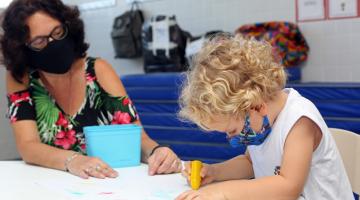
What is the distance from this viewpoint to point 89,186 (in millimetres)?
1477

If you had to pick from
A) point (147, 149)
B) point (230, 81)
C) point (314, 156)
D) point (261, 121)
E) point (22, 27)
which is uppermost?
point (22, 27)

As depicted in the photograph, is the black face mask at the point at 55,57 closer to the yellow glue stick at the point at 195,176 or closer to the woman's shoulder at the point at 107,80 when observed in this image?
the woman's shoulder at the point at 107,80

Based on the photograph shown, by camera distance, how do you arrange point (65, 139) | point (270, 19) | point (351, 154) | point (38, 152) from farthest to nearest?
point (270, 19)
point (65, 139)
point (38, 152)
point (351, 154)

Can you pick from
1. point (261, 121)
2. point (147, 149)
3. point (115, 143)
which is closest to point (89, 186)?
point (115, 143)

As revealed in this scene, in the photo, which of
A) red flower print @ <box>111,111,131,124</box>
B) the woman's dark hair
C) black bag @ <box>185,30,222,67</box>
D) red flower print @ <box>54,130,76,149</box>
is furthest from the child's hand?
black bag @ <box>185,30,222,67</box>

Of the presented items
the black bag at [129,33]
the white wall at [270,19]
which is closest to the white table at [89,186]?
the white wall at [270,19]

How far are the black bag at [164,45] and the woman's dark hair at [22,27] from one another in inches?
84.9

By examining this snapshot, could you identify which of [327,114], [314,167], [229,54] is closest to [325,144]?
[314,167]

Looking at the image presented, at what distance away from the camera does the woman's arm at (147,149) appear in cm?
161

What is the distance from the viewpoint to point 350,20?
3.46 m

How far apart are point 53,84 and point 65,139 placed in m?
0.26

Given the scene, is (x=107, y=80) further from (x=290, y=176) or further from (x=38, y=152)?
(x=290, y=176)

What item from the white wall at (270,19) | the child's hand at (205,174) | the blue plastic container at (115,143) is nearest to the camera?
the child's hand at (205,174)

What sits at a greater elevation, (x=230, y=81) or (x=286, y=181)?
(x=230, y=81)
